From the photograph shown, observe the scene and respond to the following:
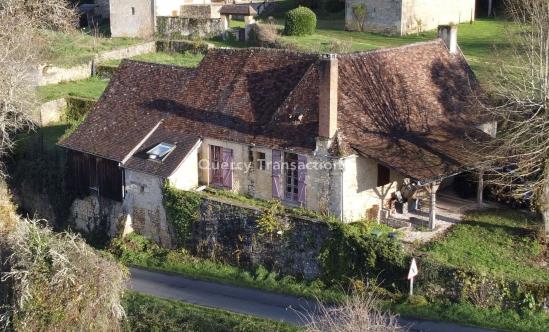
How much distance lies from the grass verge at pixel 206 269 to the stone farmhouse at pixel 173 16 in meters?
29.4

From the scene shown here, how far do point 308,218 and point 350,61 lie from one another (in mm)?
6953

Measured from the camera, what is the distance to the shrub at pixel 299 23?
55.3 m

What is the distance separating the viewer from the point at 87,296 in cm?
2341

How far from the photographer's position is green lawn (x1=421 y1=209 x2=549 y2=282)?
1061 inches

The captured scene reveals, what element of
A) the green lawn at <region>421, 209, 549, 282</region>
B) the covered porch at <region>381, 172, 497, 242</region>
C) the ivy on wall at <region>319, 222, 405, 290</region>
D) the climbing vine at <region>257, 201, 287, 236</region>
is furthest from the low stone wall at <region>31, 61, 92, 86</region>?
the green lawn at <region>421, 209, 549, 282</region>

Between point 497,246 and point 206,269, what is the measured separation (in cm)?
1018

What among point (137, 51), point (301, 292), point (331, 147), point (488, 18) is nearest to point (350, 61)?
point (331, 147)

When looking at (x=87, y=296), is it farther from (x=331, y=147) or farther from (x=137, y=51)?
(x=137, y=51)

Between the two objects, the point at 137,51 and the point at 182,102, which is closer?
Answer: the point at 182,102

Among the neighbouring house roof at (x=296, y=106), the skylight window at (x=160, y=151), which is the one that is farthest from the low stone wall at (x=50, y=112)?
the skylight window at (x=160, y=151)

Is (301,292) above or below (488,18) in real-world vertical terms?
below

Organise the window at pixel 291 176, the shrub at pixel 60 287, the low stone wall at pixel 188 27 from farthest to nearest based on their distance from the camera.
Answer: the low stone wall at pixel 188 27 < the window at pixel 291 176 < the shrub at pixel 60 287

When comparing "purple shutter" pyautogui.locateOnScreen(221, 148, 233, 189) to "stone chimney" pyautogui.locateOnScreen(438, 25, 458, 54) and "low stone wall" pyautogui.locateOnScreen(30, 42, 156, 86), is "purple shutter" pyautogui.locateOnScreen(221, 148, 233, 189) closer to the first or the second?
"stone chimney" pyautogui.locateOnScreen(438, 25, 458, 54)

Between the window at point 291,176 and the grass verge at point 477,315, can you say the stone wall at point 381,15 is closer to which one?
the window at point 291,176
